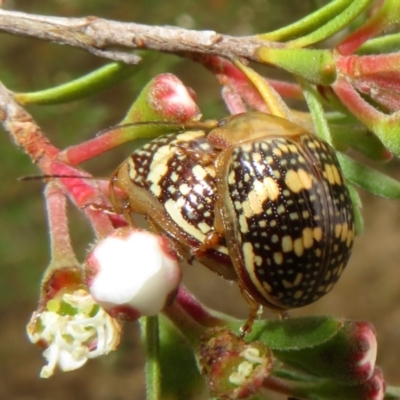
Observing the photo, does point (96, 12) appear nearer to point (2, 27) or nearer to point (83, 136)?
A: point (83, 136)

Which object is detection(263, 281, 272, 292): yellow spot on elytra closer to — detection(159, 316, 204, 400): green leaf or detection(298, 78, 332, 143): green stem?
detection(159, 316, 204, 400): green leaf

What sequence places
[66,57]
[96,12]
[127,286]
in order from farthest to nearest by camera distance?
[66,57]
[96,12]
[127,286]

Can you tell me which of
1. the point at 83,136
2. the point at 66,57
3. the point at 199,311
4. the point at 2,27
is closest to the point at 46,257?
the point at 83,136

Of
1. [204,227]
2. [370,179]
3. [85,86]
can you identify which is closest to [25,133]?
[85,86]

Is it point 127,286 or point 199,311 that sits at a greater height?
point 127,286

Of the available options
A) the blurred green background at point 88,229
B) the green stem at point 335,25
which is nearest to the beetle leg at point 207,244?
the green stem at point 335,25

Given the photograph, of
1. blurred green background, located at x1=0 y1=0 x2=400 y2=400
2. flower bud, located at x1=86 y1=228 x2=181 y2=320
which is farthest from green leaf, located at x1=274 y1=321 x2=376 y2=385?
blurred green background, located at x1=0 y1=0 x2=400 y2=400

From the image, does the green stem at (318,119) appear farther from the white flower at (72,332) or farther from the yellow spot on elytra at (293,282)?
the white flower at (72,332)

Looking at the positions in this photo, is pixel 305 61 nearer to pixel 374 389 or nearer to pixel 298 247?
pixel 298 247

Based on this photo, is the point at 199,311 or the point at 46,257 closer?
the point at 199,311
